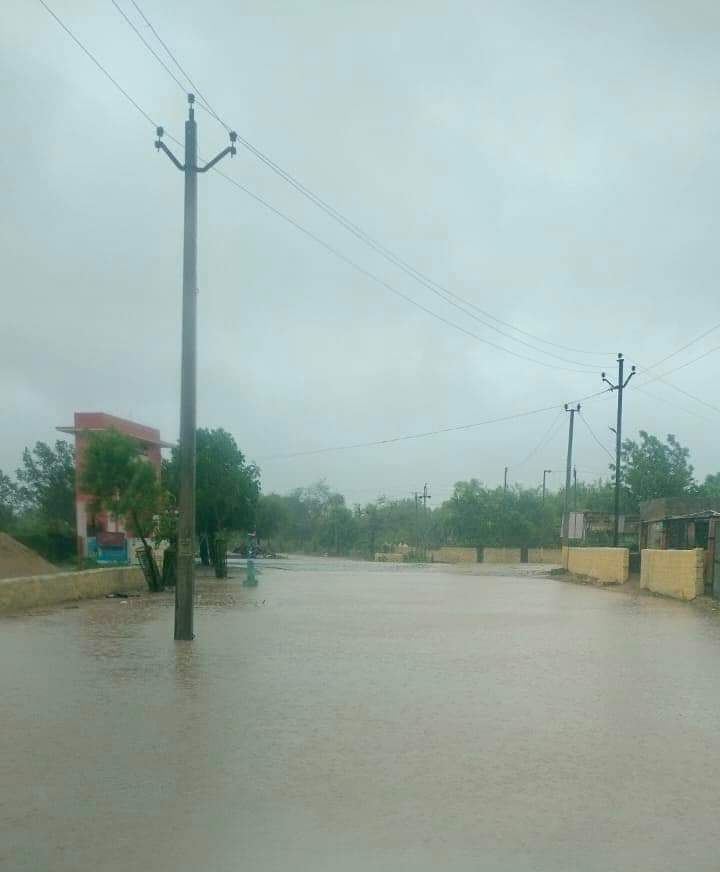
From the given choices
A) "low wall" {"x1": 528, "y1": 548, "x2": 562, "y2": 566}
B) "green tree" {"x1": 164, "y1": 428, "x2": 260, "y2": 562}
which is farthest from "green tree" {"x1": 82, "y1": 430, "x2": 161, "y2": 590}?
"low wall" {"x1": 528, "y1": 548, "x2": 562, "y2": 566}

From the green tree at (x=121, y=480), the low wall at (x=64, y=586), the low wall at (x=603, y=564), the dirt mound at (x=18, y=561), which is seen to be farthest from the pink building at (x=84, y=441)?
the low wall at (x=603, y=564)

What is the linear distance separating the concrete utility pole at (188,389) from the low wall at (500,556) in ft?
239

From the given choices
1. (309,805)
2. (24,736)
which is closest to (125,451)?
(24,736)

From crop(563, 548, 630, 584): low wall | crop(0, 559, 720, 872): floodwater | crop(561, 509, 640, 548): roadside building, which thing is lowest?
crop(563, 548, 630, 584): low wall

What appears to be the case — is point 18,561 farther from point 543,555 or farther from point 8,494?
point 543,555

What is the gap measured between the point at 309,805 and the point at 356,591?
26.5 meters

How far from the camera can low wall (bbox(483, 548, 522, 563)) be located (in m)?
88.5

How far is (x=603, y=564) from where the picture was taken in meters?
41.5

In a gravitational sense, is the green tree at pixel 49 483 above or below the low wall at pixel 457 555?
above

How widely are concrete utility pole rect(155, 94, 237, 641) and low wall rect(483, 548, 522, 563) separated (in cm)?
7294

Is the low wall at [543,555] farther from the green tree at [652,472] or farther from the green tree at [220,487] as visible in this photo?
the green tree at [220,487]

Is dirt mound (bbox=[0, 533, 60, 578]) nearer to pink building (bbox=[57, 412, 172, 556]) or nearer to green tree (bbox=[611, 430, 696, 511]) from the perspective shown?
pink building (bbox=[57, 412, 172, 556])

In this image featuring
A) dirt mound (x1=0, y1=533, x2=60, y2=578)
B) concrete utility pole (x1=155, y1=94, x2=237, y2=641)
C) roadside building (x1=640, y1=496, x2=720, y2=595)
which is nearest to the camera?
concrete utility pole (x1=155, y1=94, x2=237, y2=641)

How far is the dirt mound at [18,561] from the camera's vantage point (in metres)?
32.5
